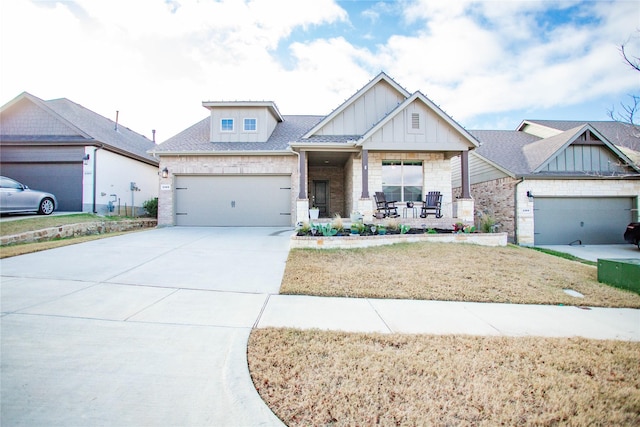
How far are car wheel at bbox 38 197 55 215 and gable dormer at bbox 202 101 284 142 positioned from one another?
660 centimetres

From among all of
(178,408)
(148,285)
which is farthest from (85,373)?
(148,285)

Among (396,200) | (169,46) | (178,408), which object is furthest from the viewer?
(396,200)

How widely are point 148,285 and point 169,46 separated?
9261mm

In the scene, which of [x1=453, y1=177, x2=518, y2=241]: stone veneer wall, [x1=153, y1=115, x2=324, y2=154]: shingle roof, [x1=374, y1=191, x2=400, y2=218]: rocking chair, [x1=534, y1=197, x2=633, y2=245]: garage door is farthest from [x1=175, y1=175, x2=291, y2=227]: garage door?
[x1=534, y1=197, x2=633, y2=245]: garage door

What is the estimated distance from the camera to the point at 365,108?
12.3m

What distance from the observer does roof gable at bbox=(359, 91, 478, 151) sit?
10.8 m

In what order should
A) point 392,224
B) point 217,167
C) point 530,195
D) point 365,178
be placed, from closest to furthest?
point 392,224, point 365,178, point 530,195, point 217,167

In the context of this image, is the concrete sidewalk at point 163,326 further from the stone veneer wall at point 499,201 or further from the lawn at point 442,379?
the stone veneer wall at point 499,201

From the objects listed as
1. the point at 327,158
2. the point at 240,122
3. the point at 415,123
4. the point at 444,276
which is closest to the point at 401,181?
the point at 415,123

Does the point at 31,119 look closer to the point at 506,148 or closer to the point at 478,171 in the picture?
the point at 478,171

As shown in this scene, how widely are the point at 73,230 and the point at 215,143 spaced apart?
621cm

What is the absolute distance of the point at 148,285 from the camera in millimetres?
4805

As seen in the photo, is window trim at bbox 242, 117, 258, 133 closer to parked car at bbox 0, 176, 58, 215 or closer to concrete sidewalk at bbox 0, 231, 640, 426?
parked car at bbox 0, 176, 58, 215

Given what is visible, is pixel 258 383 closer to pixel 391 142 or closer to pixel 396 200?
pixel 391 142
